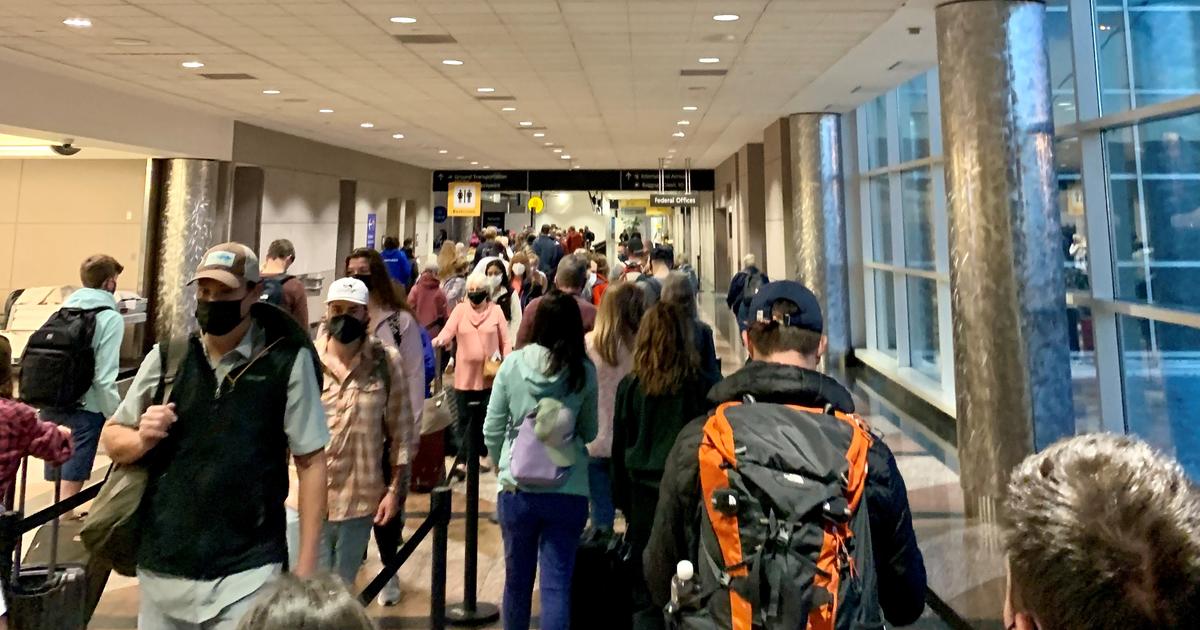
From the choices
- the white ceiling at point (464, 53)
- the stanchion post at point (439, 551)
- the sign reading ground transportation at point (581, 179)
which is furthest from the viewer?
the sign reading ground transportation at point (581, 179)

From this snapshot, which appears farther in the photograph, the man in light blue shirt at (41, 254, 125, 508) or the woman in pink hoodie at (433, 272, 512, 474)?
the woman in pink hoodie at (433, 272, 512, 474)

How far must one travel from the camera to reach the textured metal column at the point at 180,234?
12.7 metres

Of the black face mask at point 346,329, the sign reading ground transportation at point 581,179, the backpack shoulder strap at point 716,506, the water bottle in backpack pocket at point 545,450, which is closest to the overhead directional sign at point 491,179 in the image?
the sign reading ground transportation at point 581,179

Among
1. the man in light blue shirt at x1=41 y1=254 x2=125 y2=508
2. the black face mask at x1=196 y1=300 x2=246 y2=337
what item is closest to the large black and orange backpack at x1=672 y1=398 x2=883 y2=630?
the black face mask at x1=196 y1=300 x2=246 y2=337

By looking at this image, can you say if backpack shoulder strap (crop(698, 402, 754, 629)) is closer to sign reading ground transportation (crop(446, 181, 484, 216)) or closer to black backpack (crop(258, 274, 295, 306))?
black backpack (crop(258, 274, 295, 306))

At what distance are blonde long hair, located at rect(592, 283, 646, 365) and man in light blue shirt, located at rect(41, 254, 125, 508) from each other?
11.0ft

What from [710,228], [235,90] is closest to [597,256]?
[235,90]

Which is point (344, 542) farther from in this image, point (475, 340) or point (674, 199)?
point (674, 199)

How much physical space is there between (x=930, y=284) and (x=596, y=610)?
32.5ft

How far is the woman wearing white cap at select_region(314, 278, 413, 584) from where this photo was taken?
3.14m

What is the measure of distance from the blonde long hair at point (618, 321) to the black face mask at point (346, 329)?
1.29 m

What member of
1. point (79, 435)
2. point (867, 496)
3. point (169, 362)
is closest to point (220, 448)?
point (169, 362)

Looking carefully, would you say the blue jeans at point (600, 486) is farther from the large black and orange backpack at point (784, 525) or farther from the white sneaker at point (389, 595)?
the large black and orange backpack at point (784, 525)

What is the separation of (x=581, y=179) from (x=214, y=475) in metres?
23.9
